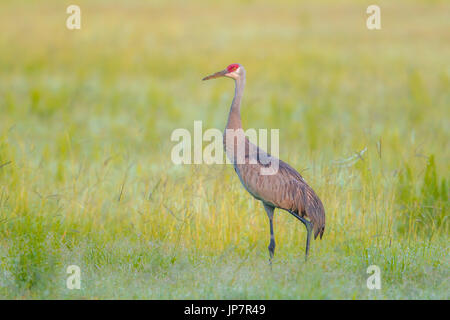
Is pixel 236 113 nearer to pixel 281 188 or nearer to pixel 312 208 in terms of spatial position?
pixel 281 188

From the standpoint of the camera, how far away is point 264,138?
11.3 meters

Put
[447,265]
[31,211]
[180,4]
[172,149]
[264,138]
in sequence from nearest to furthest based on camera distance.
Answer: [447,265], [31,211], [172,149], [264,138], [180,4]

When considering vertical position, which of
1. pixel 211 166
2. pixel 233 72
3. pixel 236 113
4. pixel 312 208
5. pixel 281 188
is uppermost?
pixel 233 72

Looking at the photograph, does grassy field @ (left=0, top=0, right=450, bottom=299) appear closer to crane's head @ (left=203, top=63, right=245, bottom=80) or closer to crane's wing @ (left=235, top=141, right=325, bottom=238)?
crane's wing @ (left=235, top=141, right=325, bottom=238)

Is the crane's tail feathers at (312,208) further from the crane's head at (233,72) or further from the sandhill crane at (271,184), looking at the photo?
the crane's head at (233,72)

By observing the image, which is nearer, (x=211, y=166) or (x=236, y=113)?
(x=236, y=113)

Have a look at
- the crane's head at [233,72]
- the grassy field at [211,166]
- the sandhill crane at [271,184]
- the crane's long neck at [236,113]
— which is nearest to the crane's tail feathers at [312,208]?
the sandhill crane at [271,184]

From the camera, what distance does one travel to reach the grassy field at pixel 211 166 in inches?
232

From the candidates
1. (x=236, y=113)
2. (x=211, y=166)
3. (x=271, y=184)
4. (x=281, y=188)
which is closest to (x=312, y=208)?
(x=281, y=188)

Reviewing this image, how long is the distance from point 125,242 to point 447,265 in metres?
3.13

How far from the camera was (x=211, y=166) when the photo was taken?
806cm
